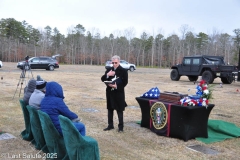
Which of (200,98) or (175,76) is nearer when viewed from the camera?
(200,98)

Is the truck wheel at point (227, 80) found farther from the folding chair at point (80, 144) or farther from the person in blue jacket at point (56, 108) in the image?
the folding chair at point (80, 144)

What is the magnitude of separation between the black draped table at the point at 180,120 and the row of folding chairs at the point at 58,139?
2.22 meters

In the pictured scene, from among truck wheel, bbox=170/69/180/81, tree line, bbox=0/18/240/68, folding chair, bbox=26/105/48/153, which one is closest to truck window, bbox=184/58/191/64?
truck wheel, bbox=170/69/180/81

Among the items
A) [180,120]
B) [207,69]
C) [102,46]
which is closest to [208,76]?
[207,69]

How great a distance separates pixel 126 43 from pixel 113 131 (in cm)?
7331

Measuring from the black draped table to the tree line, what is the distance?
64148 mm

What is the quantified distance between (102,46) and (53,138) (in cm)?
7316

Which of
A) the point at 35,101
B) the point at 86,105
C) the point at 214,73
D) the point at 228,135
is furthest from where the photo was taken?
the point at 214,73

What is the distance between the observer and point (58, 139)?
3.82 m

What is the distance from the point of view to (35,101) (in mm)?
4594

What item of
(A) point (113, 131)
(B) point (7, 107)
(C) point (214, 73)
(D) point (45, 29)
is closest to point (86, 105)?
(B) point (7, 107)

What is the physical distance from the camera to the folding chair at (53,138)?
12.3 feet

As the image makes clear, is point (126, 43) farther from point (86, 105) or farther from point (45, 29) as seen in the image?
point (86, 105)

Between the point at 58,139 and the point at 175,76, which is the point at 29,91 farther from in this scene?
the point at 175,76
